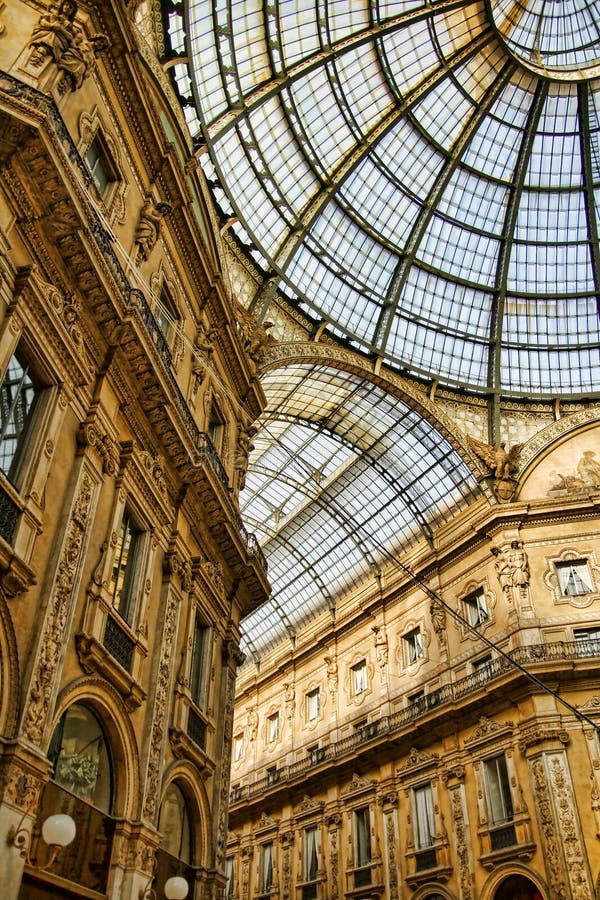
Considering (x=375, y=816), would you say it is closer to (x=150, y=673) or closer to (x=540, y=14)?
(x=150, y=673)

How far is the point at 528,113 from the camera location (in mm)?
35375

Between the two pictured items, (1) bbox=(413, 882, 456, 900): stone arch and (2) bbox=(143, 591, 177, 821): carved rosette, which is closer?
(2) bbox=(143, 591, 177, 821): carved rosette

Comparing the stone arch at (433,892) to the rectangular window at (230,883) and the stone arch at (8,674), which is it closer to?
the rectangular window at (230,883)

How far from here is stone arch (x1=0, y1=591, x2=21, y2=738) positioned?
1047 centimetres

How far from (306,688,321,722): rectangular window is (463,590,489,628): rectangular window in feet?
37.5

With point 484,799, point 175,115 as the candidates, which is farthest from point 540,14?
point 484,799

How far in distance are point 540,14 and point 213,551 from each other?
29219 millimetres

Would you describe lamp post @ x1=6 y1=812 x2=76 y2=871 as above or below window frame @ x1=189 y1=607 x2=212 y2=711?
below

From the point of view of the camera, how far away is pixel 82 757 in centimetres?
1302

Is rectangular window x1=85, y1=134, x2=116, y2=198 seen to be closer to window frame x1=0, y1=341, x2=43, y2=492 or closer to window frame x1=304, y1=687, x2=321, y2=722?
window frame x1=0, y1=341, x2=43, y2=492

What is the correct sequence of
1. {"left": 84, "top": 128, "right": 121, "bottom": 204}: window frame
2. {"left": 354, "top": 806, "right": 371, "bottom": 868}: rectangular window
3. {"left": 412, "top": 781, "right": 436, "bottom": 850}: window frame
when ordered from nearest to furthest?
{"left": 84, "top": 128, "right": 121, "bottom": 204}: window frame
{"left": 412, "top": 781, "right": 436, "bottom": 850}: window frame
{"left": 354, "top": 806, "right": 371, "bottom": 868}: rectangular window

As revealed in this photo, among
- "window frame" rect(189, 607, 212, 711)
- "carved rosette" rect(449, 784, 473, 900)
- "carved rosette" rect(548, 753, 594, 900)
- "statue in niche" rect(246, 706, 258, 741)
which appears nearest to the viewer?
"window frame" rect(189, 607, 212, 711)

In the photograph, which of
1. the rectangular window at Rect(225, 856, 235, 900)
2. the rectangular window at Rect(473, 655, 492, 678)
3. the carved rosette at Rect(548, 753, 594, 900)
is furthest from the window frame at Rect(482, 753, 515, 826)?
the rectangular window at Rect(225, 856, 235, 900)

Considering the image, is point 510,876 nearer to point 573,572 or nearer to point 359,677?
point 573,572
